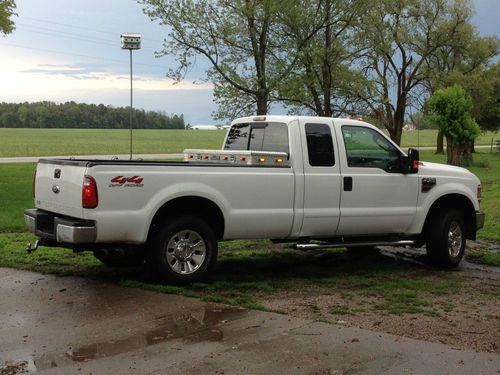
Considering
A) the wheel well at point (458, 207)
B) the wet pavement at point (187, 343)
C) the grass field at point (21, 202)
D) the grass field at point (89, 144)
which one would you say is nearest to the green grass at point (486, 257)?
the wheel well at point (458, 207)

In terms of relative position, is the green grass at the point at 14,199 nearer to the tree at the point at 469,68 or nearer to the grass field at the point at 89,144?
the grass field at the point at 89,144

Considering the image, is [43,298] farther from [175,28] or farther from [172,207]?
[175,28]

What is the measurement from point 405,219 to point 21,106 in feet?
360

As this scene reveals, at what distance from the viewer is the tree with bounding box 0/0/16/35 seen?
19.0 metres

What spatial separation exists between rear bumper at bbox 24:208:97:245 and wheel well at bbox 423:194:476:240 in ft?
15.8

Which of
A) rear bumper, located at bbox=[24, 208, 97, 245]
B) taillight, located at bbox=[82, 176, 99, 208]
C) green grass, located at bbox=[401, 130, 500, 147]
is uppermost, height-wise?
green grass, located at bbox=[401, 130, 500, 147]

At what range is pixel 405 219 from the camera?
8.43 m

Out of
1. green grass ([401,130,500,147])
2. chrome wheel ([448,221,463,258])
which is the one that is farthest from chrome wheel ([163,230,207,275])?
green grass ([401,130,500,147])

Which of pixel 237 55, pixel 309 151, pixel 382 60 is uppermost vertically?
pixel 382 60

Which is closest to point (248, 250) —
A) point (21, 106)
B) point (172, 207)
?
point (172, 207)

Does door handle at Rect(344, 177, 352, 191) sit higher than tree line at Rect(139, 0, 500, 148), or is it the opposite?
tree line at Rect(139, 0, 500, 148)

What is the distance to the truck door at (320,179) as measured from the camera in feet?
25.1

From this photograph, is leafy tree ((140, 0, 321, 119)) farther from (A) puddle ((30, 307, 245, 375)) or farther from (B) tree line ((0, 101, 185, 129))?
(B) tree line ((0, 101, 185, 129))

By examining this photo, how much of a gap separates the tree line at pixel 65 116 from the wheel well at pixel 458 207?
3807 inches
